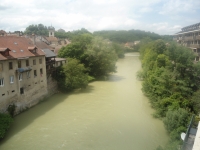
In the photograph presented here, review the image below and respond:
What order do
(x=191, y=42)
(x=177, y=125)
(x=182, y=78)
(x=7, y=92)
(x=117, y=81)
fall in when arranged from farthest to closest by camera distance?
1. (x=117, y=81)
2. (x=191, y=42)
3. (x=182, y=78)
4. (x=7, y=92)
5. (x=177, y=125)

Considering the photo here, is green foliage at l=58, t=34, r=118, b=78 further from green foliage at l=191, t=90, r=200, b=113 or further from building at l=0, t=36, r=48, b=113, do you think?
green foliage at l=191, t=90, r=200, b=113

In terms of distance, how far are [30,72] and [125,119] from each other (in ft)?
46.2

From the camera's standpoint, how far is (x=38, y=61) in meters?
29.9

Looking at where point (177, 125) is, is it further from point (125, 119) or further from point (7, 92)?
point (7, 92)

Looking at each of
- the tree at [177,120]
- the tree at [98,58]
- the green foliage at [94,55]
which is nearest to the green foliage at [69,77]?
the green foliage at [94,55]

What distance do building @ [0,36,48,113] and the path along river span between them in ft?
5.95

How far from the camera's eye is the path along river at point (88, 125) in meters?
19.2

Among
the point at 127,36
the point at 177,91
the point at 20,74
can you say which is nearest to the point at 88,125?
the point at 20,74

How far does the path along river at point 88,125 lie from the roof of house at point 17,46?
7348 mm

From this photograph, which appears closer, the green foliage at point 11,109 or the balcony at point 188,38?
the green foliage at point 11,109

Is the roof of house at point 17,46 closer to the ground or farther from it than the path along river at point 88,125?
farther from it

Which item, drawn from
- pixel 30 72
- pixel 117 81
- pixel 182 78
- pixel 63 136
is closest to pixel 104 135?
pixel 63 136

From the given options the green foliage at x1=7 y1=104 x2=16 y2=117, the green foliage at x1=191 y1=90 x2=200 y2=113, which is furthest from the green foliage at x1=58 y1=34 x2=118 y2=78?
the green foliage at x1=191 y1=90 x2=200 y2=113

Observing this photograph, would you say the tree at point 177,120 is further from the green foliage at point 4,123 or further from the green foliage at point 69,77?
the green foliage at point 69,77
